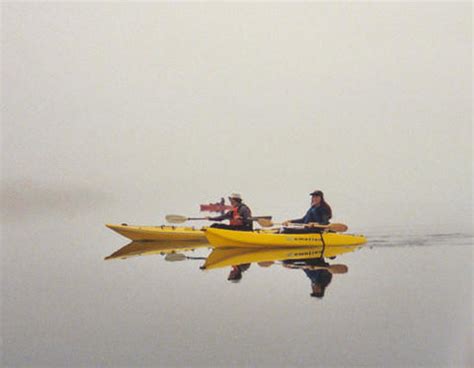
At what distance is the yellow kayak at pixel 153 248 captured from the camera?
516 cm

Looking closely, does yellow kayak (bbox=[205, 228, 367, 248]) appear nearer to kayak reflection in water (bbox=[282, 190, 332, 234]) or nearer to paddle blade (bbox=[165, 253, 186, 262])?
kayak reflection in water (bbox=[282, 190, 332, 234])

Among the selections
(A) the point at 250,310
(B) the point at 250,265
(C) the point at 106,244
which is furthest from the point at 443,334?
(C) the point at 106,244

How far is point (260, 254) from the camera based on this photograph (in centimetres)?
461

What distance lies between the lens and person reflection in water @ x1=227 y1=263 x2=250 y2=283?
382 cm

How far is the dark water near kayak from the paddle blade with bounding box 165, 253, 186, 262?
102 mm

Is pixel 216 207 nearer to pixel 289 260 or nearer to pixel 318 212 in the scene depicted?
pixel 318 212

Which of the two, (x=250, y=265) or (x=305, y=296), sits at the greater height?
(x=250, y=265)

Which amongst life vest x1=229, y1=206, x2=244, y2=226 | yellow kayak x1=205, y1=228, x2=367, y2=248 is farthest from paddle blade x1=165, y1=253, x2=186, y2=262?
life vest x1=229, y1=206, x2=244, y2=226

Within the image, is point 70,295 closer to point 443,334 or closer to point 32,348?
point 32,348

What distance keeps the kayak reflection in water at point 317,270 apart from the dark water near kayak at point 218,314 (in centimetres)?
7

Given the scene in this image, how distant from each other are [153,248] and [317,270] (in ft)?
6.53

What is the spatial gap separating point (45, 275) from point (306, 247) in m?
2.20

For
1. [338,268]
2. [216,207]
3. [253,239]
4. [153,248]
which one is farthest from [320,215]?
[153,248]

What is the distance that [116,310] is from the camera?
315 cm
